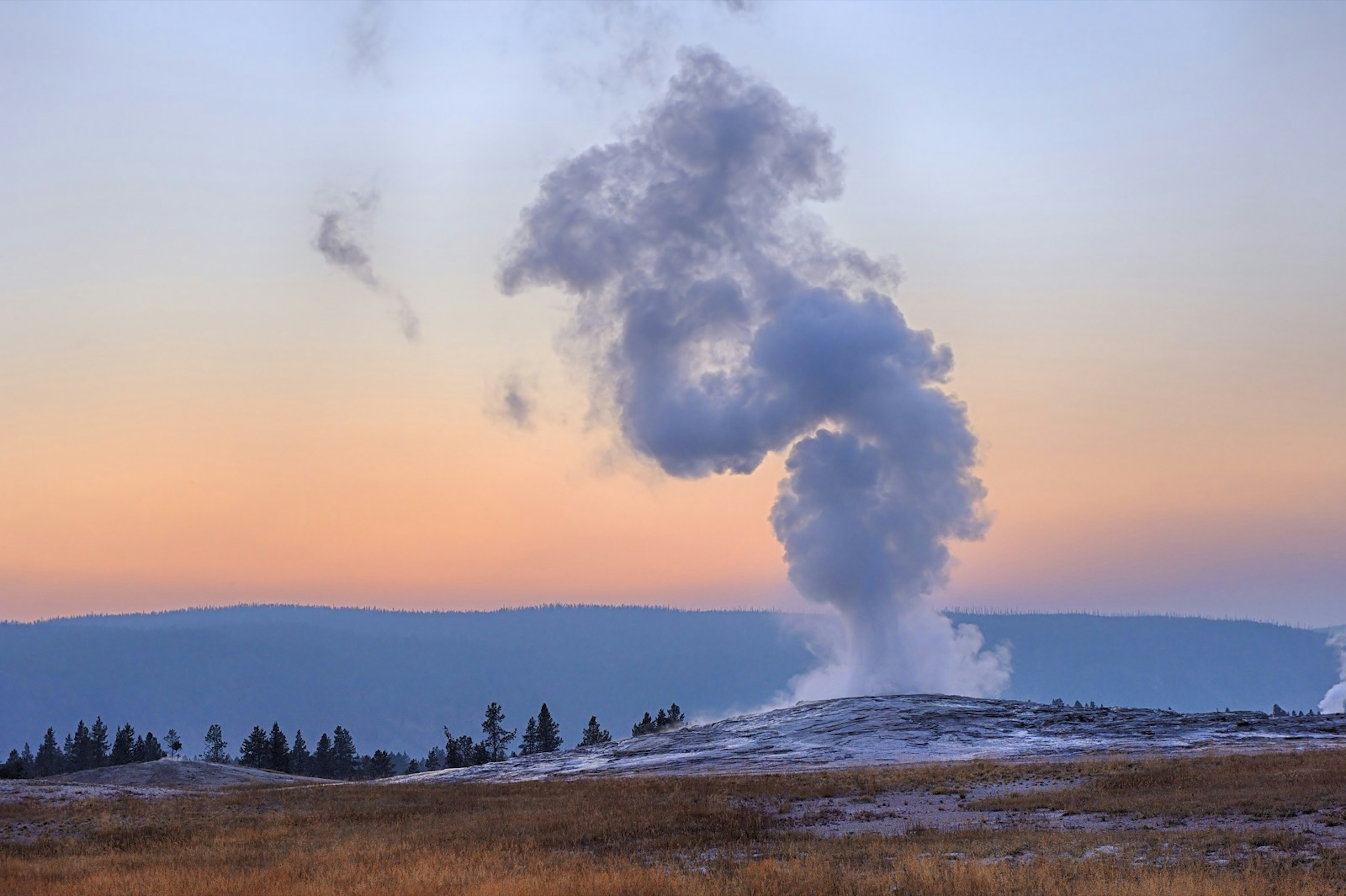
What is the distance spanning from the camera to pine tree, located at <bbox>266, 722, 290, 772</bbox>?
145 m

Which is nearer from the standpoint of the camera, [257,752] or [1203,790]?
[1203,790]

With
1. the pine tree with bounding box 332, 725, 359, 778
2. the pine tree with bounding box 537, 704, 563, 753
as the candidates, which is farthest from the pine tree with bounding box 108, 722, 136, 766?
the pine tree with bounding box 537, 704, 563, 753

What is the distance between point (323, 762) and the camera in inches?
6412

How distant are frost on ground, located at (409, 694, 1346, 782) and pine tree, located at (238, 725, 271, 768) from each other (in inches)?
2064

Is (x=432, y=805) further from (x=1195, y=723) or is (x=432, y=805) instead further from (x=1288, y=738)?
(x=1195, y=723)

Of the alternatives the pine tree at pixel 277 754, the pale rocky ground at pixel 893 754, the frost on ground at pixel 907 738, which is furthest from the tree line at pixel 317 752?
the pale rocky ground at pixel 893 754

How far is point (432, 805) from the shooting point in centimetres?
4978

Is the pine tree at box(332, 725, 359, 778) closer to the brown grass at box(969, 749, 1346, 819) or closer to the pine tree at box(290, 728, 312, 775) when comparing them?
the pine tree at box(290, 728, 312, 775)

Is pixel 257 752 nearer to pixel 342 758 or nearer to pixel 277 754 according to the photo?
pixel 277 754

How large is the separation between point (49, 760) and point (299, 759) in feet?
124

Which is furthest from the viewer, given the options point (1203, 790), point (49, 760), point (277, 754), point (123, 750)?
point (49, 760)

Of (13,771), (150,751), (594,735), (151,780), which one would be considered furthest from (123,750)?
(151,780)

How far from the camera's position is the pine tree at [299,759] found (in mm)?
158875

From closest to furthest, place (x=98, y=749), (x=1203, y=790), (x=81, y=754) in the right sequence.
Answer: (x=1203, y=790)
(x=81, y=754)
(x=98, y=749)
